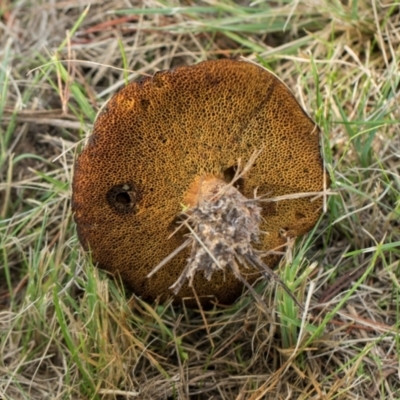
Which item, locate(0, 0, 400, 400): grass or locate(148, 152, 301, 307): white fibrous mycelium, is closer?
locate(148, 152, 301, 307): white fibrous mycelium

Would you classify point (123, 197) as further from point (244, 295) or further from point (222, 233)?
point (244, 295)

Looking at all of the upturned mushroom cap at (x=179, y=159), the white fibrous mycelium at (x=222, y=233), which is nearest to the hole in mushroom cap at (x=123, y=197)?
the upturned mushroom cap at (x=179, y=159)

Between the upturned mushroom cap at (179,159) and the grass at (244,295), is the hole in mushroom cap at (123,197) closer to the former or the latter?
the upturned mushroom cap at (179,159)

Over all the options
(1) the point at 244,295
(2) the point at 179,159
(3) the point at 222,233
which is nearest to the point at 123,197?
(2) the point at 179,159

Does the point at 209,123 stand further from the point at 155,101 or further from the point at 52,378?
the point at 52,378

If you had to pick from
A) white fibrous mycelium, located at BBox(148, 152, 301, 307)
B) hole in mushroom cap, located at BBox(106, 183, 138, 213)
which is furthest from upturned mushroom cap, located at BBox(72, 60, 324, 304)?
white fibrous mycelium, located at BBox(148, 152, 301, 307)

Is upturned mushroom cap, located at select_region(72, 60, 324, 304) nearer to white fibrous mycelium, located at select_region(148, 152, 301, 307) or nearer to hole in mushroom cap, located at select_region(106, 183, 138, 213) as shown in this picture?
hole in mushroom cap, located at select_region(106, 183, 138, 213)

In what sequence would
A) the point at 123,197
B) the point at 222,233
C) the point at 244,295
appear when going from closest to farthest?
1. the point at 222,233
2. the point at 123,197
3. the point at 244,295
